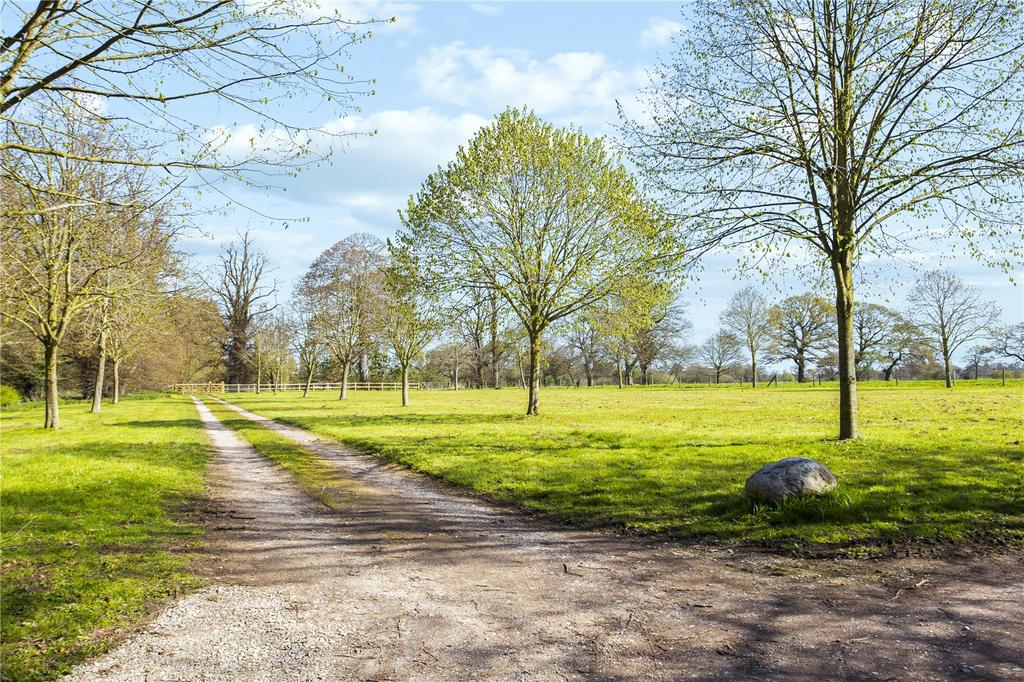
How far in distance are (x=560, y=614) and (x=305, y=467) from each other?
32.5 ft

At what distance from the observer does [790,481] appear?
8.44 meters

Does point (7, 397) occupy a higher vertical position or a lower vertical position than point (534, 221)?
lower

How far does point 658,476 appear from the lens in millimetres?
11211

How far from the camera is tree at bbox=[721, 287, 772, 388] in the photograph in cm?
6425

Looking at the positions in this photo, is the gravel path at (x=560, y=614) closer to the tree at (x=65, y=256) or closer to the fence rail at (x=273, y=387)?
the tree at (x=65, y=256)

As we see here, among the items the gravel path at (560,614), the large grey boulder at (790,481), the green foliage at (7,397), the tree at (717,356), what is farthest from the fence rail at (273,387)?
the large grey boulder at (790,481)

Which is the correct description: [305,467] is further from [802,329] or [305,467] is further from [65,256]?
[802,329]

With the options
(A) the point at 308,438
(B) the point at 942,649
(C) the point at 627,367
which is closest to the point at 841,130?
(B) the point at 942,649

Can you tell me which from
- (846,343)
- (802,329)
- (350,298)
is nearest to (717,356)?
(802,329)

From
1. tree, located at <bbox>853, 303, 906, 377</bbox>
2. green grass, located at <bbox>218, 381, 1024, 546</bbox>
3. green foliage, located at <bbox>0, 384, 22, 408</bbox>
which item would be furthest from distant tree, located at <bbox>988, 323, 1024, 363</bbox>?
green foliage, located at <bbox>0, 384, 22, 408</bbox>

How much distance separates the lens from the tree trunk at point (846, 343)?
1433cm

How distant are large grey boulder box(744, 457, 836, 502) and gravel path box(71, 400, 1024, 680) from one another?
1.75m

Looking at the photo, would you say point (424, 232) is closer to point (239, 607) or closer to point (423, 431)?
point (423, 431)

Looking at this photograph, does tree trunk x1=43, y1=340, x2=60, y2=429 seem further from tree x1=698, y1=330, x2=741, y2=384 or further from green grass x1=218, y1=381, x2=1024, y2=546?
tree x1=698, y1=330, x2=741, y2=384
